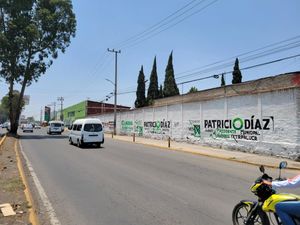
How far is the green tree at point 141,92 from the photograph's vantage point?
69312 millimetres

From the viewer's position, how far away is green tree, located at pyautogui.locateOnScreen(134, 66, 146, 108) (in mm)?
69312

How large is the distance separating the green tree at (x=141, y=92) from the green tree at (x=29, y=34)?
23.0 metres

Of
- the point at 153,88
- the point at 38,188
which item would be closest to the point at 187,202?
the point at 38,188

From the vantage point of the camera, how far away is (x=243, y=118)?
941 inches

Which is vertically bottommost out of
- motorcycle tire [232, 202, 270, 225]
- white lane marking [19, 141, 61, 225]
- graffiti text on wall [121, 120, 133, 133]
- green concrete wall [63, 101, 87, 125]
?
white lane marking [19, 141, 61, 225]

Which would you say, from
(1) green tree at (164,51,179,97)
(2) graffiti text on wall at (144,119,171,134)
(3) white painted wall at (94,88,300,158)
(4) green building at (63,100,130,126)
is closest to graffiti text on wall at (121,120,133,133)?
(2) graffiti text on wall at (144,119,171,134)

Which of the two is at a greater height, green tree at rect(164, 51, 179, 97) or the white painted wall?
green tree at rect(164, 51, 179, 97)

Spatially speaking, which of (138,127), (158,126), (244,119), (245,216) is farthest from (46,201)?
(138,127)

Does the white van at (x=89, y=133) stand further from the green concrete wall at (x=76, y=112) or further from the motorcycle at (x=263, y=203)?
the green concrete wall at (x=76, y=112)

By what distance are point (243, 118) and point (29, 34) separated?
1137 inches

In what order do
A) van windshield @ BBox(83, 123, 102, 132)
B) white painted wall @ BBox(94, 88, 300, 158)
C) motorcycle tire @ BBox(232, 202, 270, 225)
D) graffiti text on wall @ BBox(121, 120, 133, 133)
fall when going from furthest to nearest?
graffiti text on wall @ BBox(121, 120, 133, 133) < van windshield @ BBox(83, 123, 102, 132) < white painted wall @ BBox(94, 88, 300, 158) < motorcycle tire @ BBox(232, 202, 270, 225)

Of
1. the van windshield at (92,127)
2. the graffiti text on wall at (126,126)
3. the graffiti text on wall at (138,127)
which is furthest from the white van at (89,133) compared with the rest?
the graffiti text on wall at (126,126)

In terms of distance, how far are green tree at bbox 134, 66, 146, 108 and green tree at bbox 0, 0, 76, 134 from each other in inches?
907

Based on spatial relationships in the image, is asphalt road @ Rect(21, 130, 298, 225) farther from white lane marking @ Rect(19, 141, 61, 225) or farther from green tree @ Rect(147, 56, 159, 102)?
green tree @ Rect(147, 56, 159, 102)
